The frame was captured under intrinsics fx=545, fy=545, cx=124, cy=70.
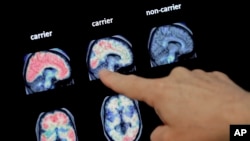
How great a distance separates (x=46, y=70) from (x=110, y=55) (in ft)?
0.73

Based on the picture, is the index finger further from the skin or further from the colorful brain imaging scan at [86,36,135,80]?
the colorful brain imaging scan at [86,36,135,80]

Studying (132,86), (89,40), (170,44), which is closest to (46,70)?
(89,40)

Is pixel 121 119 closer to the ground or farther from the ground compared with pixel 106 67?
closer to the ground

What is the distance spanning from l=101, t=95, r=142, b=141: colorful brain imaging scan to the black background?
0.02m

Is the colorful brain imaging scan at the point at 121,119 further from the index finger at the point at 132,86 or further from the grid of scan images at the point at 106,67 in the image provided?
the index finger at the point at 132,86

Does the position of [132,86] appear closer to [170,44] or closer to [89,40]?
[89,40]

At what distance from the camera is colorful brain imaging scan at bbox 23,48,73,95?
171 centimetres

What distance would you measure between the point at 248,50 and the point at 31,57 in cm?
80

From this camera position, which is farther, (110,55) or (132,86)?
(110,55)

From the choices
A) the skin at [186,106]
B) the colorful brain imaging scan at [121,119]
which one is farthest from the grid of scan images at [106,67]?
the skin at [186,106]

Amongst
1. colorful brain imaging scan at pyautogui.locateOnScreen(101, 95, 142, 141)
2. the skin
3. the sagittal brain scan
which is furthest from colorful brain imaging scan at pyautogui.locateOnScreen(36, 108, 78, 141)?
the skin

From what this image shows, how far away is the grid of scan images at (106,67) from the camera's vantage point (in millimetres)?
1733

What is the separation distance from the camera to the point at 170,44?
6.15 ft

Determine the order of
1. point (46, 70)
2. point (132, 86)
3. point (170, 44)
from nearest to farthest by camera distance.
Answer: point (132, 86)
point (46, 70)
point (170, 44)
